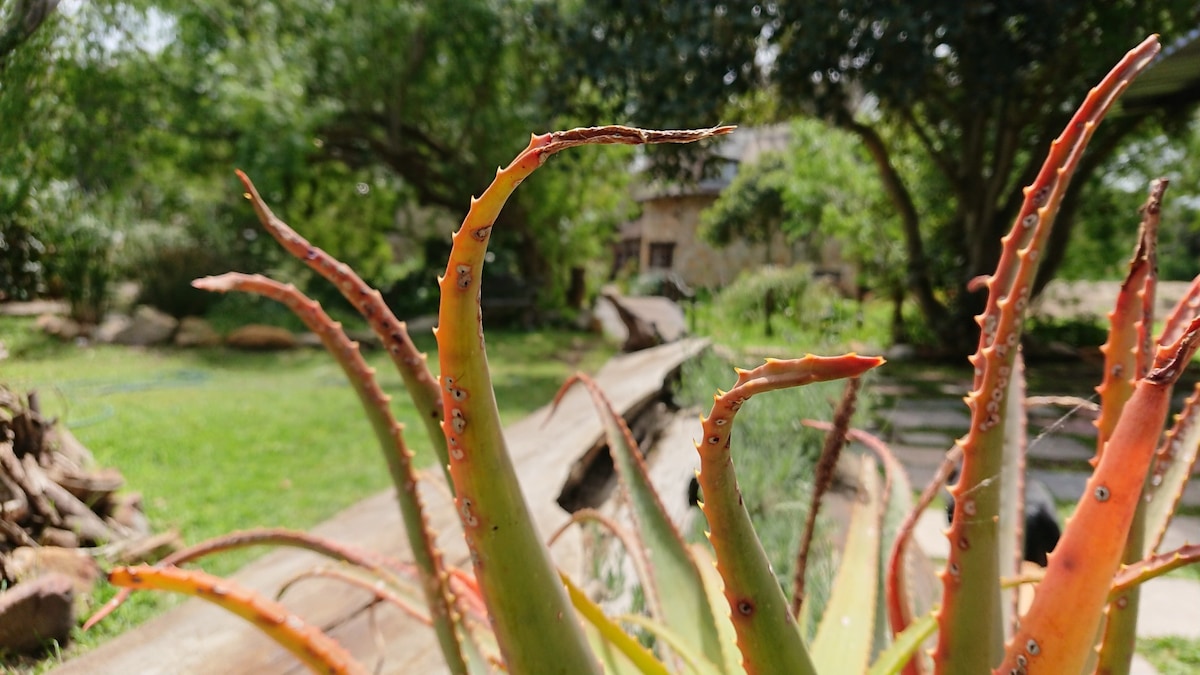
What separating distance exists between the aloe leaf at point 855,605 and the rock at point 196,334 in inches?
287

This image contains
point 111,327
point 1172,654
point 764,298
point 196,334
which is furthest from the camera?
point 196,334

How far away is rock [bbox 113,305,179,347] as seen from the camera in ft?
18.9

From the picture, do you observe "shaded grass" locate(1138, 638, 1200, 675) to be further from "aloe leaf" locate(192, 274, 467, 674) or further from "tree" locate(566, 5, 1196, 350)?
"tree" locate(566, 5, 1196, 350)

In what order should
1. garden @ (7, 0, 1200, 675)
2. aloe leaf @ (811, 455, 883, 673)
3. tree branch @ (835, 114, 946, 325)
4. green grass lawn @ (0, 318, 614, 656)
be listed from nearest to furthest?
garden @ (7, 0, 1200, 675) < aloe leaf @ (811, 455, 883, 673) < green grass lawn @ (0, 318, 614, 656) < tree branch @ (835, 114, 946, 325)

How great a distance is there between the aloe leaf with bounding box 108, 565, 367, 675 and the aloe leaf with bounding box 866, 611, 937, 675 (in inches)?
16.2

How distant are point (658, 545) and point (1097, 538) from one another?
489 mm

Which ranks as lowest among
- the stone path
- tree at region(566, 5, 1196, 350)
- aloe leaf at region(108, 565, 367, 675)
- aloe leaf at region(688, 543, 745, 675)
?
the stone path

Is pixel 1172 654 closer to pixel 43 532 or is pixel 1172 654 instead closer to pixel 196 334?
pixel 43 532

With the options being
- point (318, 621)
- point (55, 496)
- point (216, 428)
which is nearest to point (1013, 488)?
point (318, 621)

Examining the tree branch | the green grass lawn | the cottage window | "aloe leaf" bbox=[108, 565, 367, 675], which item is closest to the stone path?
"aloe leaf" bbox=[108, 565, 367, 675]

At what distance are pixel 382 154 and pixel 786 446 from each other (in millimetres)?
7479

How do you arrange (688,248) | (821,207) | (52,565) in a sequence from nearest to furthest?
1. (52,565)
2. (688,248)
3. (821,207)

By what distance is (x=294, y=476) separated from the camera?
3082mm

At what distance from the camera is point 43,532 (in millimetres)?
950
